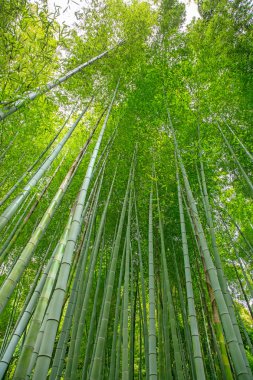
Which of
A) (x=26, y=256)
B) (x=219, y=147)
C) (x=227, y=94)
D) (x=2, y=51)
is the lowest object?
(x=26, y=256)

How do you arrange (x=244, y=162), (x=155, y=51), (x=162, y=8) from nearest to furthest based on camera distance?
1. (x=244, y=162)
2. (x=155, y=51)
3. (x=162, y=8)

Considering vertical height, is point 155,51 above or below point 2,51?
above

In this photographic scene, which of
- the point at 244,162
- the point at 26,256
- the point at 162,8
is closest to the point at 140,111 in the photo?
the point at 244,162

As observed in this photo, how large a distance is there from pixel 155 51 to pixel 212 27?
141cm

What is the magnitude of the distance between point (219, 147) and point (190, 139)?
47 cm

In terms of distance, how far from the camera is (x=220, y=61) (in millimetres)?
4551

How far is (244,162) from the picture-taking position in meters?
4.25

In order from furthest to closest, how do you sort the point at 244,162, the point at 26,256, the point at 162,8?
the point at 162,8
the point at 244,162
the point at 26,256

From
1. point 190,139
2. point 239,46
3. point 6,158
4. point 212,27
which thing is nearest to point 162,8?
point 212,27

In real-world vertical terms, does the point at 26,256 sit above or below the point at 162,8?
below

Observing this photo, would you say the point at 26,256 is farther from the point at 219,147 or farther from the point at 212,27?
the point at 212,27

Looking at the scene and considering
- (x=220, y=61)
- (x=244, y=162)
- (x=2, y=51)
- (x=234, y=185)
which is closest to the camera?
(x=2, y=51)

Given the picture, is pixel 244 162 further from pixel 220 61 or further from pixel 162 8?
pixel 162 8

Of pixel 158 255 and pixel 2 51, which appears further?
pixel 158 255
